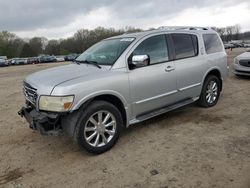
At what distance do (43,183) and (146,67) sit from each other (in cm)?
252

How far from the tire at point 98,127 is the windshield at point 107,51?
0.87m

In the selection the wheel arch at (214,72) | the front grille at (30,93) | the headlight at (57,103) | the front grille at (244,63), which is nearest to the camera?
the headlight at (57,103)

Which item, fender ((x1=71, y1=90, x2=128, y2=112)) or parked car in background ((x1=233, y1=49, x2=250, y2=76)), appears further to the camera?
parked car in background ((x1=233, y1=49, x2=250, y2=76))

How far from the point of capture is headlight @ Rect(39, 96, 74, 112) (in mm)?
3740

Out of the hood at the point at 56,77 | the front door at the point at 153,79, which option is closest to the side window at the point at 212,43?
the front door at the point at 153,79

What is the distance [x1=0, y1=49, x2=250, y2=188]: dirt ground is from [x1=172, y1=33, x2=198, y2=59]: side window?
1.37m

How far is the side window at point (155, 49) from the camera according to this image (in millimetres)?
4832

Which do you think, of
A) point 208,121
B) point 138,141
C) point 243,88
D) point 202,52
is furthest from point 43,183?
point 243,88

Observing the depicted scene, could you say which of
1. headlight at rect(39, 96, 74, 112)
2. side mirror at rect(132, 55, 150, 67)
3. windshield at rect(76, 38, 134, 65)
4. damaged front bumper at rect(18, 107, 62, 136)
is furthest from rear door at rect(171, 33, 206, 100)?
damaged front bumper at rect(18, 107, 62, 136)

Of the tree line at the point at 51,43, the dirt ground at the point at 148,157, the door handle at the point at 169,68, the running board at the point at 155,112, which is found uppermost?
the tree line at the point at 51,43

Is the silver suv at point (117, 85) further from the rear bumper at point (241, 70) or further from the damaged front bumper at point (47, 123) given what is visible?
the rear bumper at point (241, 70)

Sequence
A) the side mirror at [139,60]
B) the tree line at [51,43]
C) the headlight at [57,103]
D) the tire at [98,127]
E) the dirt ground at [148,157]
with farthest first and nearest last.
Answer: the tree line at [51,43]
the side mirror at [139,60]
the tire at [98,127]
the headlight at [57,103]
the dirt ground at [148,157]

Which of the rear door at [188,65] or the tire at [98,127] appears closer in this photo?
the tire at [98,127]

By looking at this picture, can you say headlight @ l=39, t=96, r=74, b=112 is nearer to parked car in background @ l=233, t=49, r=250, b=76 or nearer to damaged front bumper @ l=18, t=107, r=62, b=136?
damaged front bumper @ l=18, t=107, r=62, b=136
